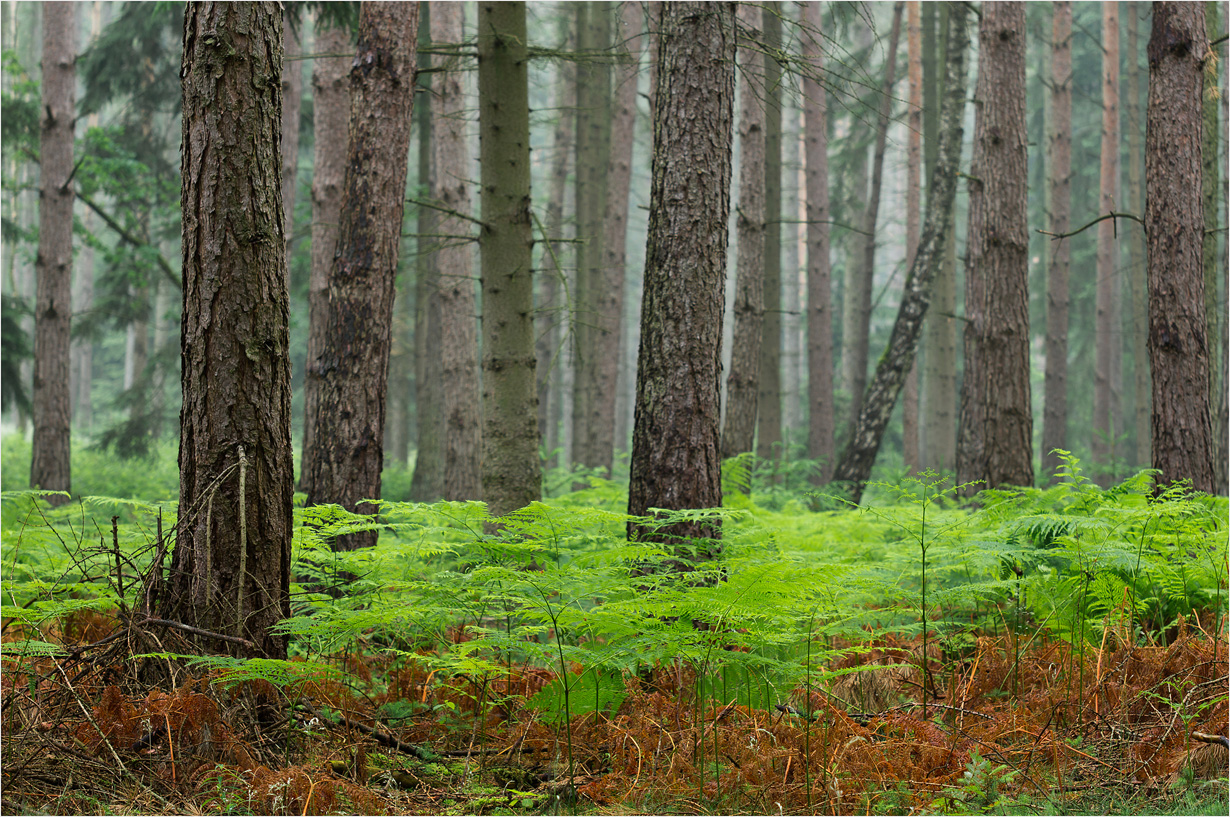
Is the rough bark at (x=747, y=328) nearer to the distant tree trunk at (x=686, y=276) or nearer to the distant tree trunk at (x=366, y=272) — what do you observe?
the distant tree trunk at (x=366, y=272)

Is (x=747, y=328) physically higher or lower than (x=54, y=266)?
lower

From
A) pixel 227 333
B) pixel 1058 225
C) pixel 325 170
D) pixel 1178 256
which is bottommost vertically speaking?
pixel 227 333

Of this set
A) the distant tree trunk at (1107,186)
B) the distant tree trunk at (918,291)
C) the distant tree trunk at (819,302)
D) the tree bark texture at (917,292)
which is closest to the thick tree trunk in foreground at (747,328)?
the distant tree trunk at (918,291)

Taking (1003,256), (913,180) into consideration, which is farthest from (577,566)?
(913,180)

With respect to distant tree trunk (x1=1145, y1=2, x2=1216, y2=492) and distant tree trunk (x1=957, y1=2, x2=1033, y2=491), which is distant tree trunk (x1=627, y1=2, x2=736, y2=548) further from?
distant tree trunk (x1=957, y1=2, x2=1033, y2=491)

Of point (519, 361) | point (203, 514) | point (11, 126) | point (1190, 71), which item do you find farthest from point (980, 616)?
point (11, 126)

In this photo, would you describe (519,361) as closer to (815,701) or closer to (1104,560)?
(815,701)

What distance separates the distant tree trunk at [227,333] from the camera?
3736 mm

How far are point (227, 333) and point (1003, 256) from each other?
27.1 feet

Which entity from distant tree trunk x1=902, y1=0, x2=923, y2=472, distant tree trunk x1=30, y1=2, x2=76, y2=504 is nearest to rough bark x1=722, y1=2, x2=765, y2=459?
distant tree trunk x1=902, y1=0, x2=923, y2=472

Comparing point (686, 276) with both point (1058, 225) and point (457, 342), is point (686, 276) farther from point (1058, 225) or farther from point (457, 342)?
point (1058, 225)

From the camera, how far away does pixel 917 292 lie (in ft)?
41.7

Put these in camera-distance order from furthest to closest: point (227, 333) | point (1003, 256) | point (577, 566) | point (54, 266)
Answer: point (54, 266) < point (1003, 256) < point (577, 566) < point (227, 333)

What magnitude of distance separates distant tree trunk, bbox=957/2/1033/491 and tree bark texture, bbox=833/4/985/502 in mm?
2932
